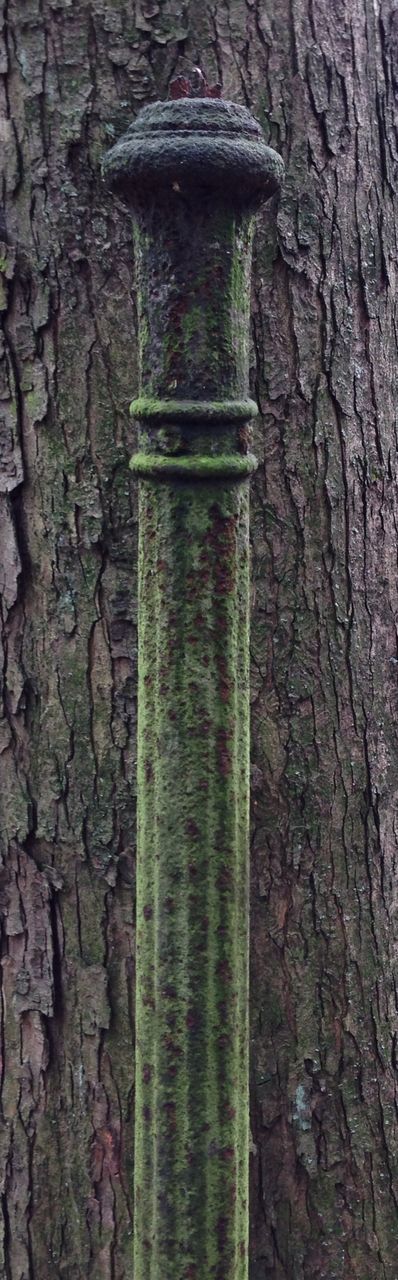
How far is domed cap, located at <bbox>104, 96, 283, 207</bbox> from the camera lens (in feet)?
3.82

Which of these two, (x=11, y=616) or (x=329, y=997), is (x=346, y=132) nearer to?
(x=11, y=616)

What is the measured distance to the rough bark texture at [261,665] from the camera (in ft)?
5.60

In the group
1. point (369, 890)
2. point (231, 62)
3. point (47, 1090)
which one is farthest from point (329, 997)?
point (231, 62)

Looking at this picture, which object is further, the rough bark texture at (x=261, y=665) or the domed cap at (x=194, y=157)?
the rough bark texture at (x=261, y=665)

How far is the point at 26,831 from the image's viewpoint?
1.79 metres

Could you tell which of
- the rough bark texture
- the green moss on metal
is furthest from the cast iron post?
the rough bark texture

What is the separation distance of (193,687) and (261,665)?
542 millimetres

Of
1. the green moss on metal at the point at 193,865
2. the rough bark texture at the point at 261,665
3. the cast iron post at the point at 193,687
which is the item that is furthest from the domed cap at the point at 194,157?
the rough bark texture at the point at 261,665

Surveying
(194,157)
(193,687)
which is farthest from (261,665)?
(194,157)

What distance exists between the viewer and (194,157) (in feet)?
3.80

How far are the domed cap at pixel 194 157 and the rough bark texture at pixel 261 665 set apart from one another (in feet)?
1.57

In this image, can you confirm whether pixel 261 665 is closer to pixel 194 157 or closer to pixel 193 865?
pixel 193 865

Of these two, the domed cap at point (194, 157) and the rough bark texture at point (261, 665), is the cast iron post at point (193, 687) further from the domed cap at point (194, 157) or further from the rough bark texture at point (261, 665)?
the rough bark texture at point (261, 665)

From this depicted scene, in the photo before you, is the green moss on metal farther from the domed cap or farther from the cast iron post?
the domed cap
